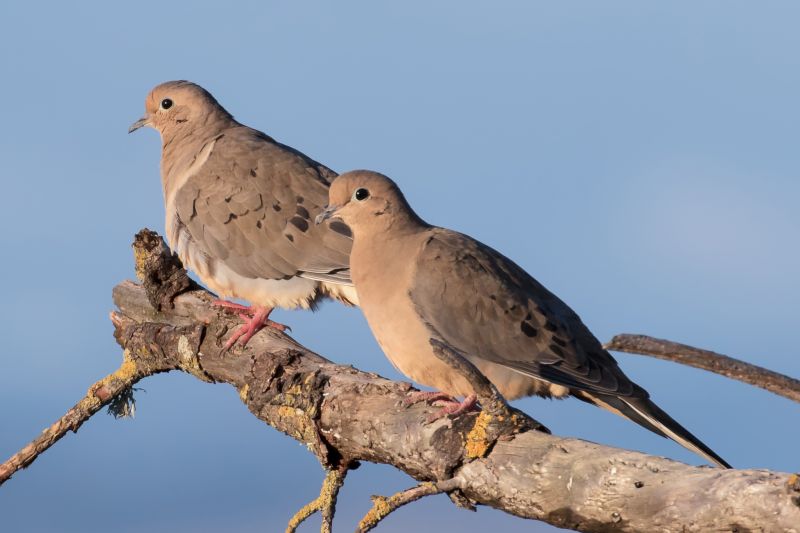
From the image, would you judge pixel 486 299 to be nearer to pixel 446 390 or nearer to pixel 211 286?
pixel 446 390

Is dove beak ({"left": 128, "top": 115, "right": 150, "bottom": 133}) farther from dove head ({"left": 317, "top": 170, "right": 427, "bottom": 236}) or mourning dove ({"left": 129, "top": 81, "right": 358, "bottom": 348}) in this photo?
dove head ({"left": 317, "top": 170, "right": 427, "bottom": 236})

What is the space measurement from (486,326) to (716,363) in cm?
173

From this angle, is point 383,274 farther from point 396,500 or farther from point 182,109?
point 182,109

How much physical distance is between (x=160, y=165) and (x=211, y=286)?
4.25 ft

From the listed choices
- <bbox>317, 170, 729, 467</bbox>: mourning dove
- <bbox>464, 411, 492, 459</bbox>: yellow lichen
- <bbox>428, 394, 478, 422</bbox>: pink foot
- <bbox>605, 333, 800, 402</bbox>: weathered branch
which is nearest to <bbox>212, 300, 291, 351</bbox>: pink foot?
<bbox>317, 170, 729, 467</bbox>: mourning dove

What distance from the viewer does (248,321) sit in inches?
255

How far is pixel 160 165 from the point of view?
7762 millimetres

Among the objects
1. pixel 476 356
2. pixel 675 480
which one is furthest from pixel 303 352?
pixel 675 480

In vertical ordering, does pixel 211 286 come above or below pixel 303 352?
above

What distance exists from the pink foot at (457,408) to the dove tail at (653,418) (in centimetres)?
91

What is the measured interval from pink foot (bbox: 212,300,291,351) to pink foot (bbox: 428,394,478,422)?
186 cm

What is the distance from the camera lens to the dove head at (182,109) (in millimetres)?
7695

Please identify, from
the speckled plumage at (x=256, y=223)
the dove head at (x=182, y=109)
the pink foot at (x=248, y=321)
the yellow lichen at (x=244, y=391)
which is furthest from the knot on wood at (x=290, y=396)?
the dove head at (x=182, y=109)

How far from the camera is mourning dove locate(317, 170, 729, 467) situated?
5199 mm
